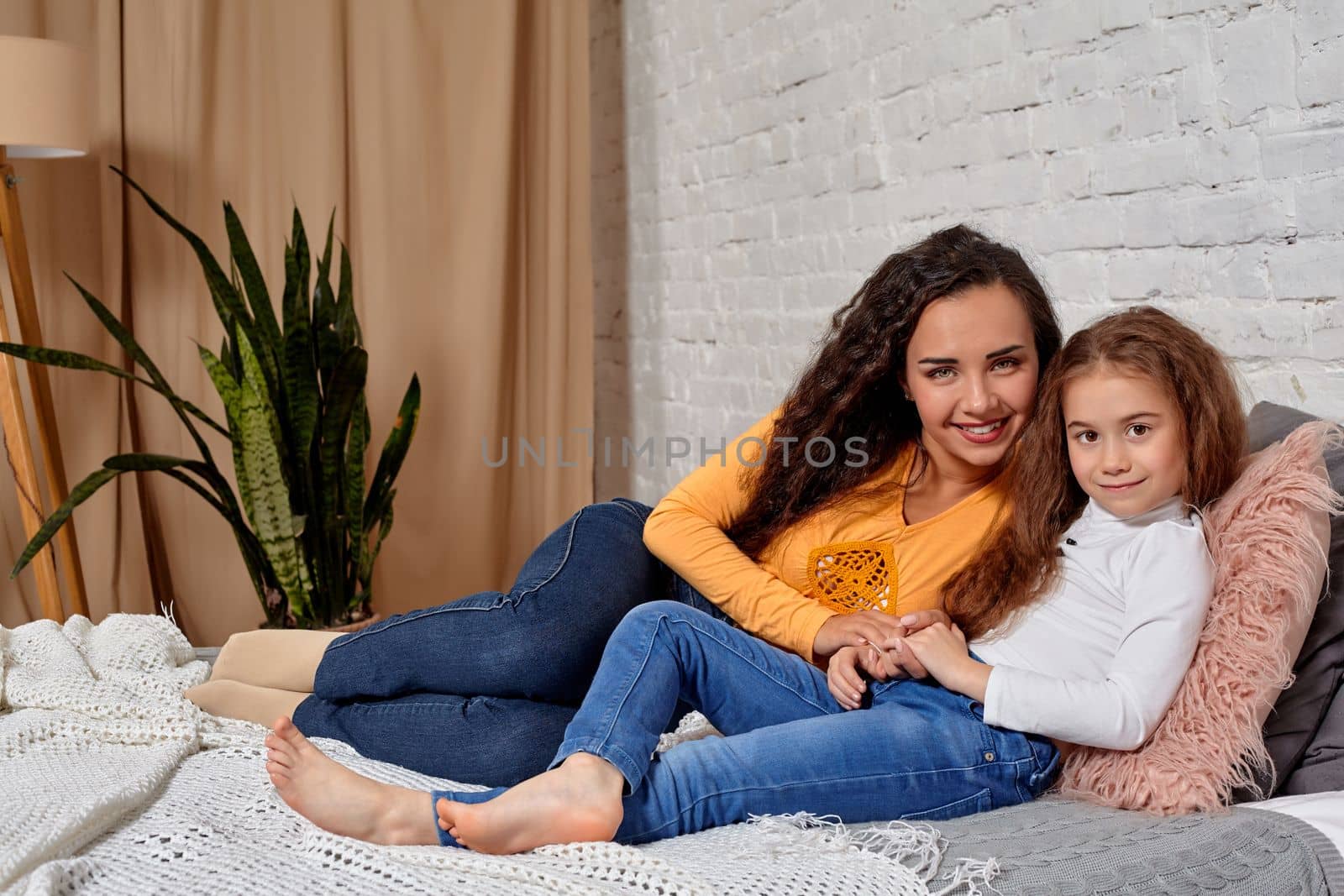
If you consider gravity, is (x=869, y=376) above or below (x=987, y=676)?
above

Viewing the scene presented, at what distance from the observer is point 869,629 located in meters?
1.46

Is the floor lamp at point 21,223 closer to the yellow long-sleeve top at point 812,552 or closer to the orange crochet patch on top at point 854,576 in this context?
the yellow long-sleeve top at point 812,552

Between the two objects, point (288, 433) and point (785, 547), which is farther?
point (288, 433)

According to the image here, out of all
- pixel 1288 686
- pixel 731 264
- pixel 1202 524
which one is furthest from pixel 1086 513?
pixel 731 264

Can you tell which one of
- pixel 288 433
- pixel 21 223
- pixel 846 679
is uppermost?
pixel 21 223

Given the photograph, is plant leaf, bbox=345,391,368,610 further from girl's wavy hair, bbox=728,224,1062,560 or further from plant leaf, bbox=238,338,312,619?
girl's wavy hair, bbox=728,224,1062,560

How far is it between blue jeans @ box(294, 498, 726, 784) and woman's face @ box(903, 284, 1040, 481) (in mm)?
523

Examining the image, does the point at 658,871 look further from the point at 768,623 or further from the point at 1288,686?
the point at 1288,686

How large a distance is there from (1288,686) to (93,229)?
9.62 ft

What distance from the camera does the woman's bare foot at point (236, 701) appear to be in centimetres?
161

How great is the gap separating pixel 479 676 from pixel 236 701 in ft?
1.24

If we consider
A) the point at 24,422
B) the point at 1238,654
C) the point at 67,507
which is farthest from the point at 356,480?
the point at 1238,654

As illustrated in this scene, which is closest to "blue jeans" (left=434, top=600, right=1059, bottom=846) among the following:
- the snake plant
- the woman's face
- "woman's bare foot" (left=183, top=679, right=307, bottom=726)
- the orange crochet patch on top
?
the orange crochet patch on top

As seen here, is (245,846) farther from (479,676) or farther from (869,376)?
(869,376)
